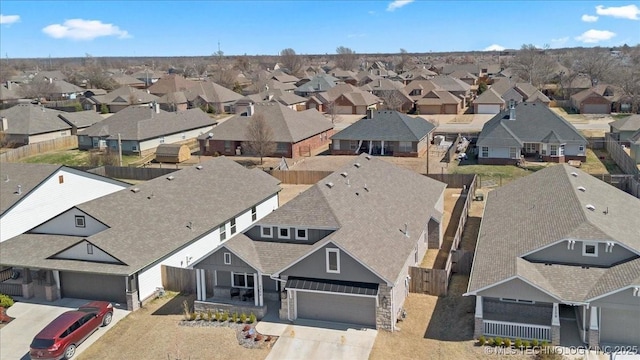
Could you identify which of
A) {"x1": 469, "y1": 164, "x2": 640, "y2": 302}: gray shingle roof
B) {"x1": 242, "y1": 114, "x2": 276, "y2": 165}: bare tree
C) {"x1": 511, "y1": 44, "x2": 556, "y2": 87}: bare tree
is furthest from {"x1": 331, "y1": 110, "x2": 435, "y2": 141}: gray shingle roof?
{"x1": 511, "y1": 44, "x2": 556, "y2": 87}: bare tree

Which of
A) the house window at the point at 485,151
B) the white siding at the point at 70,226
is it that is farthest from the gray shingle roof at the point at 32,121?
the house window at the point at 485,151

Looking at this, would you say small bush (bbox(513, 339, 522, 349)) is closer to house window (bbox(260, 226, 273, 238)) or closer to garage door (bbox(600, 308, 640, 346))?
garage door (bbox(600, 308, 640, 346))

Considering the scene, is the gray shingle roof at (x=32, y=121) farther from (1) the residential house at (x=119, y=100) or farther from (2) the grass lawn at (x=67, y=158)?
(1) the residential house at (x=119, y=100)

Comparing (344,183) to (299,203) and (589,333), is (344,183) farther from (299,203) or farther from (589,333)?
(589,333)

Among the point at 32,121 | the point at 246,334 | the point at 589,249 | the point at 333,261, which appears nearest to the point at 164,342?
the point at 246,334

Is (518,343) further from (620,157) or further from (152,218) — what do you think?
(620,157)

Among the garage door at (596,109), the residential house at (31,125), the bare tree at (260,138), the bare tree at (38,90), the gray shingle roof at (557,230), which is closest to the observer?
the gray shingle roof at (557,230)

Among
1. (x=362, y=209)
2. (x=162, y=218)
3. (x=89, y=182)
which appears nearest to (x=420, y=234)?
(x=362, y=209)
